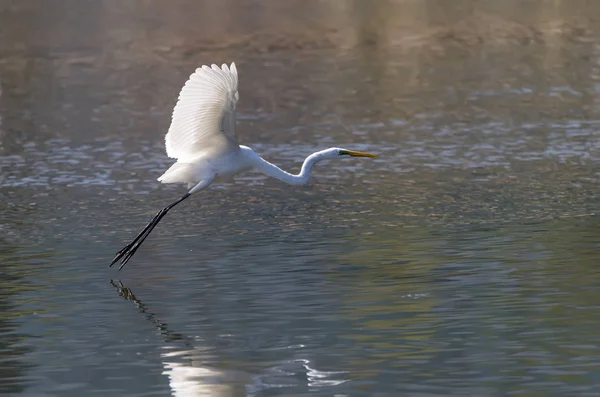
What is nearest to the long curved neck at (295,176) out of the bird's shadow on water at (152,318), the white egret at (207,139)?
the white egret at (207,139)

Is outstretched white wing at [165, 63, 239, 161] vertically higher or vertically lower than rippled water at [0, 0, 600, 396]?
higher

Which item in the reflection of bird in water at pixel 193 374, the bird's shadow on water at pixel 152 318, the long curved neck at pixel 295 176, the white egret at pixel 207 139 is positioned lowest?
the reflection of bird in water at pixel 193 374

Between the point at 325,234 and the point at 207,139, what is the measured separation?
5.74 ft

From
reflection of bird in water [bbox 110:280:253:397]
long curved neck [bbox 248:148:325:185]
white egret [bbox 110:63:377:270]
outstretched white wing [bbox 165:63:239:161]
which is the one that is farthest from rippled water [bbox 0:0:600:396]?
outstretched white wing [bbox 165:63:239:161]

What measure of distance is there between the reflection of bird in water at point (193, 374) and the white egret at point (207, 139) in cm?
264

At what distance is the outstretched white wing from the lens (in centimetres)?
1194

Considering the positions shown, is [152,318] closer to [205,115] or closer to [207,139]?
[205,115]

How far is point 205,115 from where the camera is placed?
12500 mm

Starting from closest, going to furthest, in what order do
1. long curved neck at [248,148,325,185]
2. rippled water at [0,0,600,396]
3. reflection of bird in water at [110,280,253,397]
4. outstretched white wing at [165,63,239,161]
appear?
reflection of bird in water at [110,280,253,397], rippled water at [0,0,600,396], outstretched white wing at [165,63,239,161], long curved neck at [248,148,325,185]

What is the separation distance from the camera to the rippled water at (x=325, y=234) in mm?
9195

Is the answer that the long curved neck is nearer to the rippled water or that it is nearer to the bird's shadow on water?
the rippled water

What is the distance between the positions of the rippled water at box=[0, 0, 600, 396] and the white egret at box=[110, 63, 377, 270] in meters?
0.73

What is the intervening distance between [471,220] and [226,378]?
19.5 feet

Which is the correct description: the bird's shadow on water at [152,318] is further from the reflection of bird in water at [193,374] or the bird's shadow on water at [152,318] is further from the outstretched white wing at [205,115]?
the outstretched white wing at [205,115]
